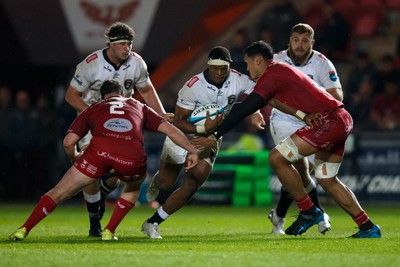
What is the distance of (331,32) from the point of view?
2000cm

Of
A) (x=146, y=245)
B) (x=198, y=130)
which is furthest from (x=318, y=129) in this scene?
(x=146, y=245)

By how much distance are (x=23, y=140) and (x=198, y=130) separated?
8890 mm

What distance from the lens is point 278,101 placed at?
11.0m

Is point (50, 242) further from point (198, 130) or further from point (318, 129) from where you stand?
point (318, 129)

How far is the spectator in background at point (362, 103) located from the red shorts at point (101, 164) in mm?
8876

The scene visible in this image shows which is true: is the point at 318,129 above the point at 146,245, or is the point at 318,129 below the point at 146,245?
above

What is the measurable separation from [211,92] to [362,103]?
8.14 meters

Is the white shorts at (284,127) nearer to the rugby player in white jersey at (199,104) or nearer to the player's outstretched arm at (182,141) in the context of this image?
the rugby player in white jersey at (199,104)

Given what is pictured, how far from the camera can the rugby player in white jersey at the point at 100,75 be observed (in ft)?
38.8

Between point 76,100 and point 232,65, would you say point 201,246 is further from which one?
point 232,65

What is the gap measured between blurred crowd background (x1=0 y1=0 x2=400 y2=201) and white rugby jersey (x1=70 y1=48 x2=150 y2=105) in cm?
642

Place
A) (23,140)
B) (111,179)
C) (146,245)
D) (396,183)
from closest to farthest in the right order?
(146,245) → (111,179) → (396,183) → (23,140)

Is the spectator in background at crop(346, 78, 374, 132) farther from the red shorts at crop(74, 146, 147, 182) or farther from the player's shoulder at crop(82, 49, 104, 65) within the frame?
the red shorts at crop(74, 146, 147, 182)

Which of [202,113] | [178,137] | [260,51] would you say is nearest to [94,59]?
[202,113]
